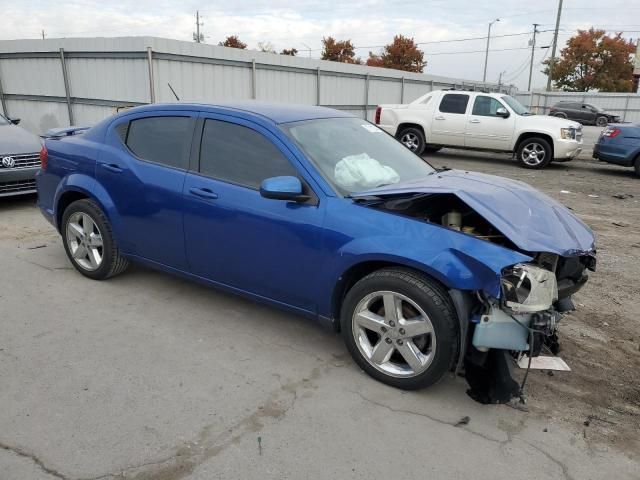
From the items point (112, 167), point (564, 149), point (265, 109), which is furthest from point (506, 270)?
point (564, 149)

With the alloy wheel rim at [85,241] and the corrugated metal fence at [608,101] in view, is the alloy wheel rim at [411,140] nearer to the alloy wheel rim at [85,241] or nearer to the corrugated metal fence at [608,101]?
the alloy wheel rim at [85,241]

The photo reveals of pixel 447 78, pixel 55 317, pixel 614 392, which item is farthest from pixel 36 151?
pixel 447 78

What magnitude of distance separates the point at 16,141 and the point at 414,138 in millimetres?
10124

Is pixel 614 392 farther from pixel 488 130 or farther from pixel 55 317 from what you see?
pixel 488 130

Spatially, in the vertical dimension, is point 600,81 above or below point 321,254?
above

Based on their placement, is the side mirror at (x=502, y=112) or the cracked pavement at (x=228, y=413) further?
the side mirror at (x=502, y=112)

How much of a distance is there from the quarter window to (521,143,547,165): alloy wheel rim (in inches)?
49.2

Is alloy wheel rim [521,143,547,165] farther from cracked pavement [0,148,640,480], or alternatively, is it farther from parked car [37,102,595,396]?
cracked pavement [0,148,640,480]

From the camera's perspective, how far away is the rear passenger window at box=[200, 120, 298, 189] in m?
3.58

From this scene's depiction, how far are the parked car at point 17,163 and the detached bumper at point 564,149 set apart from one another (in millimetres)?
11397

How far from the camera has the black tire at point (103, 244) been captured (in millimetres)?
4516

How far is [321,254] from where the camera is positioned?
10.9 feet

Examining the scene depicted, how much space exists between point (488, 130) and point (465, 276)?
11.7 m

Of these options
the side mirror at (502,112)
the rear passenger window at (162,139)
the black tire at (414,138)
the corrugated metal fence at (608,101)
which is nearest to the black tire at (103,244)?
the rear passenger window at (162,139)
